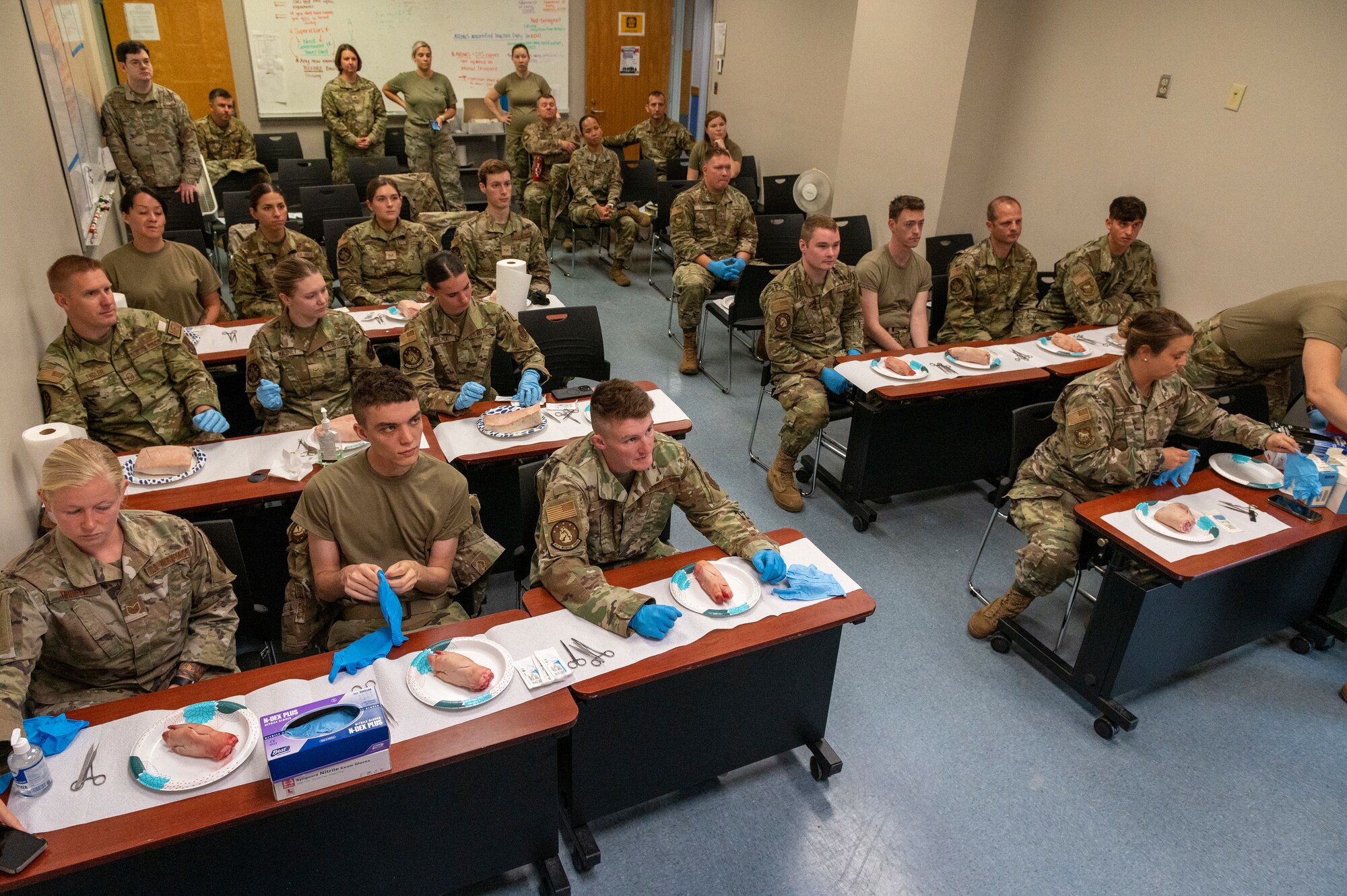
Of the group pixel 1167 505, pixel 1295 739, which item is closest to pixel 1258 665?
pixel 1295 739

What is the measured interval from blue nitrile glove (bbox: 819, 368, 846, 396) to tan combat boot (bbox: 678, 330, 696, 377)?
1.76 metres

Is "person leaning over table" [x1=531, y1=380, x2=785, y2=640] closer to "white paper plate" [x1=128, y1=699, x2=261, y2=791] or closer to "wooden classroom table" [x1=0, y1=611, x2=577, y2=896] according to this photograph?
"wooden classroom table" [x1=0, y1=611, x2=577, y2=896]

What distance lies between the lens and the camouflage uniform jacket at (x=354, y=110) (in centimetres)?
755

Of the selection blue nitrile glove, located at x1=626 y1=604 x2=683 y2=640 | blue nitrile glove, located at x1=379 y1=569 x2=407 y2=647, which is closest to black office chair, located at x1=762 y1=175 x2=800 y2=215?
blue nitrile glove, located at x1=626 y1=604 x2=683 y2=640

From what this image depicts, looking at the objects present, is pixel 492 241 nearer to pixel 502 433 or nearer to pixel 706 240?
pixel 706 240

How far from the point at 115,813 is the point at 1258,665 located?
3.96 m

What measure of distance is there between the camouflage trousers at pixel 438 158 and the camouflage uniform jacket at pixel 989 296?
5.02 metres

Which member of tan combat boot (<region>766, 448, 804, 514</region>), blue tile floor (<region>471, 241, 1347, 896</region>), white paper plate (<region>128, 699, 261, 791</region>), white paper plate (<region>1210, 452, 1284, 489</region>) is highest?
white paper plate (<region>1210, 452, 1284, 489</region>)

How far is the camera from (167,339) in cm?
336

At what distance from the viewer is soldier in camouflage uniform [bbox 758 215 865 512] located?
13.7ft

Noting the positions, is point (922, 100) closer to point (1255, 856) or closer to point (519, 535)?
point (519, 535)

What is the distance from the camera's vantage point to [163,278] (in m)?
4.12

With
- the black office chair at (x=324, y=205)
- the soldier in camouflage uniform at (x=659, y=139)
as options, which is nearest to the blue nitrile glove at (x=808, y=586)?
the black office chair at (x=324, y=205)

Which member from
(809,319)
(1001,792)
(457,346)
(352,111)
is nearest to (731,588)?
(1001,792)
